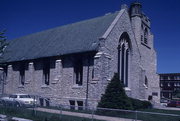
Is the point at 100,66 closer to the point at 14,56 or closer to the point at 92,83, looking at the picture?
the point at 92,83

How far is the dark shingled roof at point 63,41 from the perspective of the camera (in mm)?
24328

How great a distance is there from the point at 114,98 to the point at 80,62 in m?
7.21

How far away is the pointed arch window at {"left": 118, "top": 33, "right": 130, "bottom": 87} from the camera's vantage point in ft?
80.7

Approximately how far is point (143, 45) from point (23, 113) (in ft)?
76.8

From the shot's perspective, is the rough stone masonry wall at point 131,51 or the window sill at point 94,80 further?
the rough stone masonry wall at point 131,51

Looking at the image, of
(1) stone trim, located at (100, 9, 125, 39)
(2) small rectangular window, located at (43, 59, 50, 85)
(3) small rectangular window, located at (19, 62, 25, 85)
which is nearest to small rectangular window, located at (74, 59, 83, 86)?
(1) stone trim, located at (100, 9, 125, 39)

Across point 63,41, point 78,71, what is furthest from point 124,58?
point 63,41

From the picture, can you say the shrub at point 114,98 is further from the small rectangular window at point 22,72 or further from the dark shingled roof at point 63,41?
the small rectangular window at point 22,72

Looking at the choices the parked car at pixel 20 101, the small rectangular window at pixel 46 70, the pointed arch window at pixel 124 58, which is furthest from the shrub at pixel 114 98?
the small rectangular window at pixel 46 70

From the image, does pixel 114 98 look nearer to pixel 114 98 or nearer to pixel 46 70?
pixel 114 98

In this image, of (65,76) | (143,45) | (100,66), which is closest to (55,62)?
(65,76)

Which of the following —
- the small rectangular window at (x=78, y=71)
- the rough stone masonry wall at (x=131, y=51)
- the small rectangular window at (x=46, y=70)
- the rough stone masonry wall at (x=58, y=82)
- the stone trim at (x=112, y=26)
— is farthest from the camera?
the small rectangular window at (x=46, y=70)

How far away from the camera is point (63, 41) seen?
27.8 metres

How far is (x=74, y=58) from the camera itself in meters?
24.0
